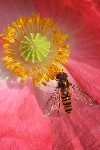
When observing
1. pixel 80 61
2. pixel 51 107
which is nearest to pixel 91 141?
pixel 51 107

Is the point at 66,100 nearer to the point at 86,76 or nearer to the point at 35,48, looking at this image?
the point at 86,76

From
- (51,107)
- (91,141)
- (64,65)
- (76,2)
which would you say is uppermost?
(76,2)

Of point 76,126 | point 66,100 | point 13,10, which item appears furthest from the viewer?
point 13,10

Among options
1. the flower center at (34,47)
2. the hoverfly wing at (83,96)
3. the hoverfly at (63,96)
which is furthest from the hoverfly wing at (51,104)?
the flower center at (34,47)

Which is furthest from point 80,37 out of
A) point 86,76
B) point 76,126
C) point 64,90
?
point 76,126

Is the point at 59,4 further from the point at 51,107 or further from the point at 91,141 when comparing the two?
the point at 91,141

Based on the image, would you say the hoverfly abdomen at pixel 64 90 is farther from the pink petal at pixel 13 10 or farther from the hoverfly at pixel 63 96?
the pink petal at pixel 13 10

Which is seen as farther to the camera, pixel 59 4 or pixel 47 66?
pixel 47 66
